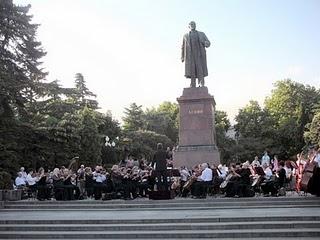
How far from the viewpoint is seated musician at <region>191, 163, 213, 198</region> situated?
1700 cm

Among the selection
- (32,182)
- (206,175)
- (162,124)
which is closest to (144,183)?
(206,175)

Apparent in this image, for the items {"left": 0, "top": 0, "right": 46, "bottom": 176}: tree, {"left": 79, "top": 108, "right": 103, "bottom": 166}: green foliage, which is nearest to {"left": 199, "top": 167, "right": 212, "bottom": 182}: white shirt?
{"left": 0, "top": 0, "right": 46, "bottom": 176}: tree

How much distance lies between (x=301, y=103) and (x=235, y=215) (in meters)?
52.2

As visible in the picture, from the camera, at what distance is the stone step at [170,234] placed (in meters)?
11.0

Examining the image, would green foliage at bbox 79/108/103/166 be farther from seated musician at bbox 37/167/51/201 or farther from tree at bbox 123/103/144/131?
tree at bbox 123/103/144/131

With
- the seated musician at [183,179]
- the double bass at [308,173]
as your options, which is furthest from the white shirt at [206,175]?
the double bass at [308,173]

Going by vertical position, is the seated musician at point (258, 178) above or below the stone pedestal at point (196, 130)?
below

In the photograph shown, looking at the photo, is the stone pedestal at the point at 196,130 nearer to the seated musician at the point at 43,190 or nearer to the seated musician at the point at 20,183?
the seated musician at the point at 43,190

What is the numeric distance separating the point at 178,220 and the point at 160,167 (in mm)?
4241

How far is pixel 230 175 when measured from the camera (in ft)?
56.2

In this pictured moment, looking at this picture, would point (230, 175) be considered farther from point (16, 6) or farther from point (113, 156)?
point (113, 156)

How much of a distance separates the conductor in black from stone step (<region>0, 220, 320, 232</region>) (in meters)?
4.30

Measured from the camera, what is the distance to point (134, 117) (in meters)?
69.3

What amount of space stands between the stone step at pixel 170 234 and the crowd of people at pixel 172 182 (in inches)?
186
